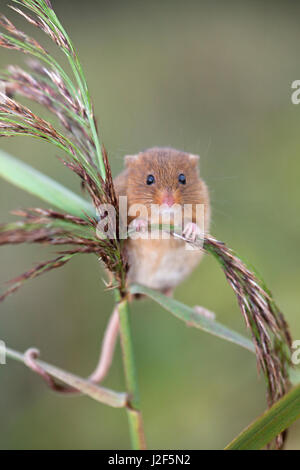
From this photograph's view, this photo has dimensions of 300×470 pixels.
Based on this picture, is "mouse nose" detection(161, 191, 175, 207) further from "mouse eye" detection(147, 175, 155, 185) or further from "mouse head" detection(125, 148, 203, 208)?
"mouse eye" detection(147, 175, 155, 185)

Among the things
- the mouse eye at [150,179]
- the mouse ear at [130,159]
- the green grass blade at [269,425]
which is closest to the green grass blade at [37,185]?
the green grass blade at [269,425]

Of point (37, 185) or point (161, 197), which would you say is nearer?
point (37, 185)

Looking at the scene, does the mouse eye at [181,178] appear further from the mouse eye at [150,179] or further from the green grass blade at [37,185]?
the green grass blade at [37,185]

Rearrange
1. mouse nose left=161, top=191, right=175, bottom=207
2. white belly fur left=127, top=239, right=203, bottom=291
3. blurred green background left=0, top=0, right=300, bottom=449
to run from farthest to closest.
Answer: blurred green background left=0, top=0, right=300, bottom=449 < white belly fur left=127, top=239, right=203, bottom=291 < mouse nose left=161, top=191, right=175, bottom=207

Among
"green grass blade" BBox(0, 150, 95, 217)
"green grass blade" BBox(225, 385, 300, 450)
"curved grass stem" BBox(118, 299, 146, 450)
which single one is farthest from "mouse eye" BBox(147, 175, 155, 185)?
"green grass blade" BBox(225, 385, 300, 450)

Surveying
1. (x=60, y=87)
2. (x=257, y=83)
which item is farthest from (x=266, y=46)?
(x=60, y=87)

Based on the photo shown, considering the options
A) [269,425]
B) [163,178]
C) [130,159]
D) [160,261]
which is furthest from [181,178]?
[269,425]

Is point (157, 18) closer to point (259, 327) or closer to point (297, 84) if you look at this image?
point (297, 84)

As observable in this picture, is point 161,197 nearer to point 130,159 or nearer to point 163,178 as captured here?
point 163,178
